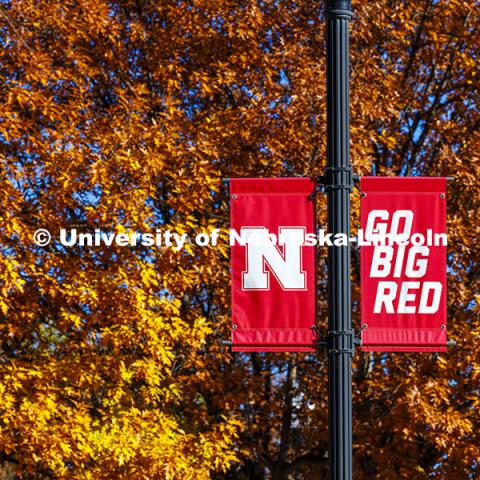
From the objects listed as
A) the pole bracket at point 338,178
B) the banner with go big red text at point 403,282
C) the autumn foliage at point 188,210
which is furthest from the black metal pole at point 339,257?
the autumn foliage at point 188,210

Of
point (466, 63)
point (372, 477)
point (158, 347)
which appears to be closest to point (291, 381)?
point (372, 477)

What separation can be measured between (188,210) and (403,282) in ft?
23.3

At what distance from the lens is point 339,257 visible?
595 cm

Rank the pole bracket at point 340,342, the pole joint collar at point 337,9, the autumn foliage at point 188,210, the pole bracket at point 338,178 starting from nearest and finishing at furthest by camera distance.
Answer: the pole bracket at point 340,342 < the pole bracket at point 338,178 < the pole joint collar at point 337,9 < the autumn foliage at point 188,210

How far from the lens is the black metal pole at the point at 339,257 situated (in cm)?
581

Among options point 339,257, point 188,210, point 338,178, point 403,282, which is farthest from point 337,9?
point 188,210

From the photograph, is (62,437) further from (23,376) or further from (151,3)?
(151,3)

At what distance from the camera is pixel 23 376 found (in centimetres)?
1211

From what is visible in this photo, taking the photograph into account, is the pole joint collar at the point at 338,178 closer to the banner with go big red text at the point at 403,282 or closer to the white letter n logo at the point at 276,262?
the banner with go big red text at the point at 403,282

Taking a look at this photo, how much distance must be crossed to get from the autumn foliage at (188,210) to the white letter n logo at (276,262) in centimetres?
605

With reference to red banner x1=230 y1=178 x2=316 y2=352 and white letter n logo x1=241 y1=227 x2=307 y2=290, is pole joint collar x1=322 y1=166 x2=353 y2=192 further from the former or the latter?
white letter n logo x1=241 y1=227 x2=307 y2=290

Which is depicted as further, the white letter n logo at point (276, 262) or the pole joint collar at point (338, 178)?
the pole joint collar at point (338, 178)

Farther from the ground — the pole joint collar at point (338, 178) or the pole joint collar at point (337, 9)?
the pole joint collar at point (337, 9)

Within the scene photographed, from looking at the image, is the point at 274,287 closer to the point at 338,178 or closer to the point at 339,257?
the point at 339,257
